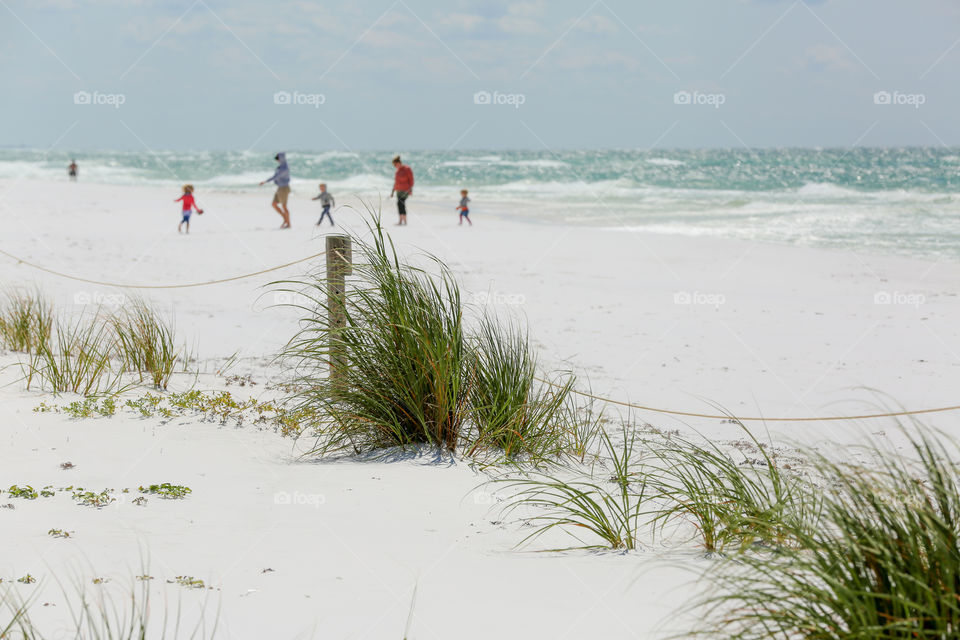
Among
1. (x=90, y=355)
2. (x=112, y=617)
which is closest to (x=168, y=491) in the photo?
(x=112, y=617)

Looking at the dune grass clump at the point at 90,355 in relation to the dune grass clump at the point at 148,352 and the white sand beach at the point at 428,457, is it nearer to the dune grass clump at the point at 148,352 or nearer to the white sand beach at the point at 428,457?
the dune grass clump at the point at 148,352

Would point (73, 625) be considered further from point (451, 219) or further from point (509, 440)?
point (451, 219)

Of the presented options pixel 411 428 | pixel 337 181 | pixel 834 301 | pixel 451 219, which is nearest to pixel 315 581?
pixel 411 428

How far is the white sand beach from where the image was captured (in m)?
2.96

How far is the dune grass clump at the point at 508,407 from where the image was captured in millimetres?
4672

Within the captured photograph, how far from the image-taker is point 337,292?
5203 mm

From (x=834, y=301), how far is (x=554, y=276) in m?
4.14

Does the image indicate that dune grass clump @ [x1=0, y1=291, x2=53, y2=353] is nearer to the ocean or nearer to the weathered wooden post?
the weathered wooden post

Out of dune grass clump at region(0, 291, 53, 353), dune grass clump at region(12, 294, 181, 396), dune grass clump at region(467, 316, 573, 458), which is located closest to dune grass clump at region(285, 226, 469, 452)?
dune grass clump at region(467, 316, 573, 458)

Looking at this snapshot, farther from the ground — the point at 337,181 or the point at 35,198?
the point at 337,181

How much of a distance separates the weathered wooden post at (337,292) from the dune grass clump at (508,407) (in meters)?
0.80

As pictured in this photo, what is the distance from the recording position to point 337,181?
50656 millimetres

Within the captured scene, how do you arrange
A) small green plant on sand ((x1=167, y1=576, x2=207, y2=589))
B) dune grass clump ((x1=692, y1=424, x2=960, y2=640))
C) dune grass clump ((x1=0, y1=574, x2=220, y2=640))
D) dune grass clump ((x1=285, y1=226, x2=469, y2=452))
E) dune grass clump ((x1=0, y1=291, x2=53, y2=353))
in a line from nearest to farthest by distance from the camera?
dune grass clump ((x1=692, y1=424, x2=960, y2=640)), dune grass clump ((x1=0, y1=574, x2=220, y2=640)), small green plant on sand ((x1=167, y1=576, x2=207, y2=589)), dune grass clump ((x1=285, y1=226, x2=469, y2=452)), dune grass clump ((x1=0, y1=291, x2=53, y2=353))

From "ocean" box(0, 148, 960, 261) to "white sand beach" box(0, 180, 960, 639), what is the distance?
1.89 m
